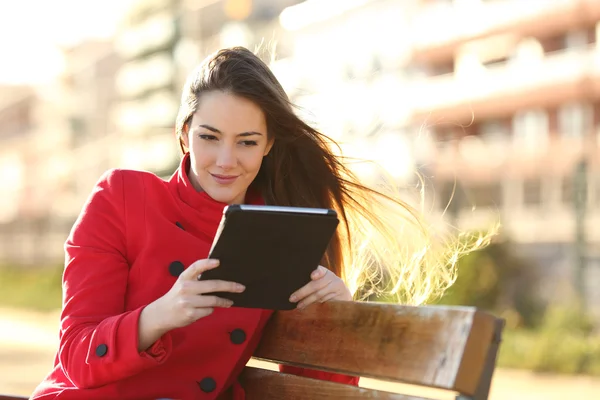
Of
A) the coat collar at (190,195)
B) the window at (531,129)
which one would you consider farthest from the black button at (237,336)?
the window at (531,129)

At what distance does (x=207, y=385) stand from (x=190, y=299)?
0.54 metres

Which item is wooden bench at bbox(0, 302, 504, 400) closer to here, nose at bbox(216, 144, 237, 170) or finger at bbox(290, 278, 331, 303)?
finger at bbox(290, 278, 331, 303)

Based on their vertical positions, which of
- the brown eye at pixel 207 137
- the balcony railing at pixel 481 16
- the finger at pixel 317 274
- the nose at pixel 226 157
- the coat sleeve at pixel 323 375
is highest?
the balcony railing at pixel 481 16

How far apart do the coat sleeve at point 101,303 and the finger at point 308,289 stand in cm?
34

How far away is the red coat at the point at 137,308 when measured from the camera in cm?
254

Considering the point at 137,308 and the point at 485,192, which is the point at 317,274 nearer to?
the point at 137,308

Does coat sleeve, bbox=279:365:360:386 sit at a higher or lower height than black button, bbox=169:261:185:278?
lower

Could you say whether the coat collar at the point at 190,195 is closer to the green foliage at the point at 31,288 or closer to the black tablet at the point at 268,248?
the black tablet at the point at 268,248

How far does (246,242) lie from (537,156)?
30.0 m

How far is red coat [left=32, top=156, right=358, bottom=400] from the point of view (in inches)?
100

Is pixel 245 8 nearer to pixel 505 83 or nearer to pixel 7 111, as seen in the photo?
pixel 505 83

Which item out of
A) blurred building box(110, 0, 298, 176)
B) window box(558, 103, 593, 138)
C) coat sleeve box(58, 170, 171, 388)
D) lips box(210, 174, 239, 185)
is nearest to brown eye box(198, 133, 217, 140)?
lips box(210, 174, 239, 185)

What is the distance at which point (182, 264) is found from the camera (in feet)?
Answer: 9.34

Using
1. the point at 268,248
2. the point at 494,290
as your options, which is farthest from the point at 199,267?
the point at 494,290
